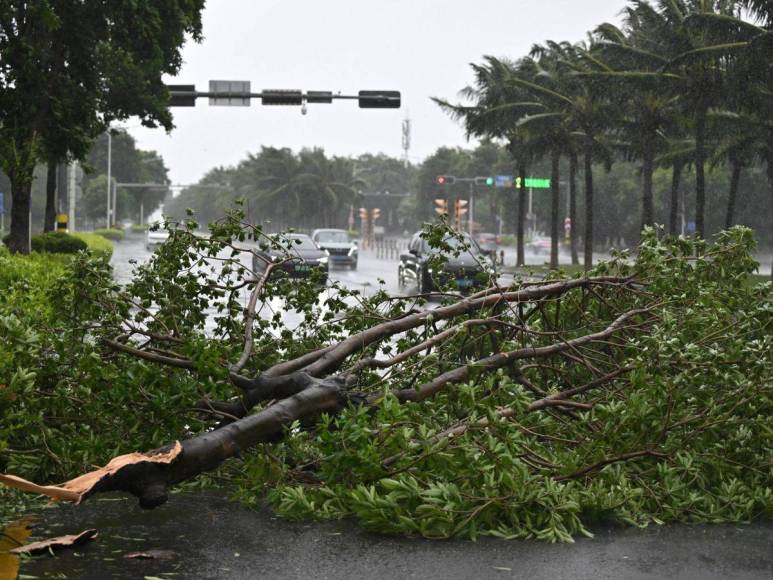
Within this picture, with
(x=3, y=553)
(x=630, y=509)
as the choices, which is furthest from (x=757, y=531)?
(x=3, y=553)

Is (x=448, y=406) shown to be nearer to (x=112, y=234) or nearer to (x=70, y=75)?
(x=70, y=75)

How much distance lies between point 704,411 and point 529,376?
6.24 ft

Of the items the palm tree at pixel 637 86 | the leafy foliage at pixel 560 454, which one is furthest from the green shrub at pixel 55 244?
the leafy foliage at pixel 560 454

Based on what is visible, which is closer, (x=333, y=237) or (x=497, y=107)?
(x=497, y=107)

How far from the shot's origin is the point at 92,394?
740 centimetres

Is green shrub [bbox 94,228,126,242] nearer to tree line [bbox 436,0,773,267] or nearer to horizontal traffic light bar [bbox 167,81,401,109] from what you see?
tree line [bbox 436,0,773,267]

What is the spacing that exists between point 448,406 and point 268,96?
1325 inches

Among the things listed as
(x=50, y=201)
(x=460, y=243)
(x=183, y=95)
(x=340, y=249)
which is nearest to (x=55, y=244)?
(x=183, y=95)

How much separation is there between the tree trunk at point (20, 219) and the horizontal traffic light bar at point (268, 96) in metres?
9.21

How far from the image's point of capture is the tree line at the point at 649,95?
35.8m

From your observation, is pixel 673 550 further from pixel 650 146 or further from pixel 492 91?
pixel 492 91

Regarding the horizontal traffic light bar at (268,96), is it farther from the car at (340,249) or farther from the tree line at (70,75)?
the car at (340,249)

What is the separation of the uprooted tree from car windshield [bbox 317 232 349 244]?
4537 cm

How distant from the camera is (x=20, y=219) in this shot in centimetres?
3027
